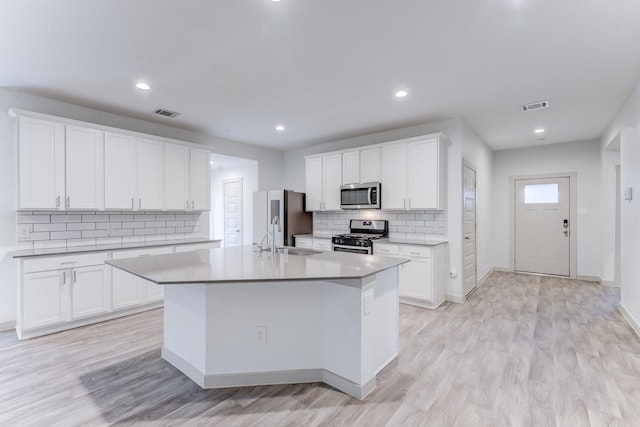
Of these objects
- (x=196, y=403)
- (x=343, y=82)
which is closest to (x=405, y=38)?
(x=343, y=82)

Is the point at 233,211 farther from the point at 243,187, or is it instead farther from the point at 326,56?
the point at 326,56

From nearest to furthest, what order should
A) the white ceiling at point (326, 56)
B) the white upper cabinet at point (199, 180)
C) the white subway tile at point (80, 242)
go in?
the white ceiling at point (326, 56) < the white subway tile at point (80, 242) < the white upper cabinet at point (199, 180)

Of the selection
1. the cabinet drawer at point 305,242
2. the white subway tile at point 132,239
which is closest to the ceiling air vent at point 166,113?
the white subway tile at point 132,239

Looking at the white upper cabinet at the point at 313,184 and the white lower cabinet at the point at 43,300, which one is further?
the white upper cabinet at the point at 313,184

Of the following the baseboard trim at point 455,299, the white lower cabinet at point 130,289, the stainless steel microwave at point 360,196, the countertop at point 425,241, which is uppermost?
the stainless steel microwave at point 360,196

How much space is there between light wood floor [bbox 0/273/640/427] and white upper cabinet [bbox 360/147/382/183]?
2.32 meters

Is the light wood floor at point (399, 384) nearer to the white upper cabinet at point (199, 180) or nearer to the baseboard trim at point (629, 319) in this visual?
the baseboard trim at point (629, 319)

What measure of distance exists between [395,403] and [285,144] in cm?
492

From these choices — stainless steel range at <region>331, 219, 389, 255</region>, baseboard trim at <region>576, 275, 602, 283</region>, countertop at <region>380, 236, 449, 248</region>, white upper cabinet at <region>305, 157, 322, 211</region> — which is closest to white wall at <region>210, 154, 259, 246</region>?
white upper cabinet at <region>305, 157, 322, 211</region>

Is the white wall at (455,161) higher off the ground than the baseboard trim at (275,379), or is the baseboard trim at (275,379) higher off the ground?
the white wall at (455,161)

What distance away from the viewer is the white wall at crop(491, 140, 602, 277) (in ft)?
18.8

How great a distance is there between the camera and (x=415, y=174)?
4.56 metres

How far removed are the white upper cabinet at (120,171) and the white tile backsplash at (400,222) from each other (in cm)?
326

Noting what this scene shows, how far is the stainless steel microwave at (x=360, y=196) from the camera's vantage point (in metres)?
4.91
